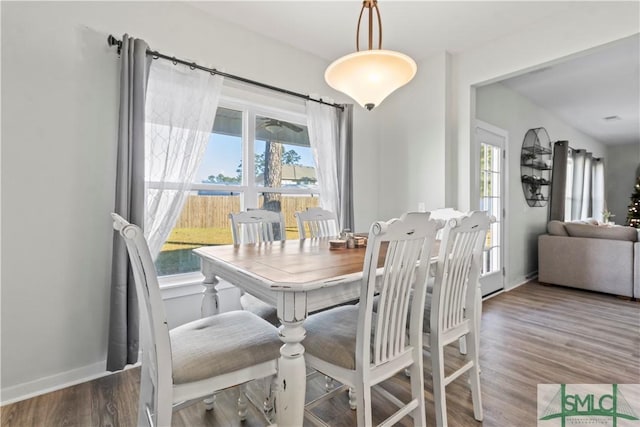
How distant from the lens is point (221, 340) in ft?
4.01

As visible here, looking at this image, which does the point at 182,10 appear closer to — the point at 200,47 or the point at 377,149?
the point at 200,47

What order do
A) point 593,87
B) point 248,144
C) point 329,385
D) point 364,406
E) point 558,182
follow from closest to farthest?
1. point 364,406
2. point 329,385
3. point 248,144
4. point 593,87
5. point 558,182

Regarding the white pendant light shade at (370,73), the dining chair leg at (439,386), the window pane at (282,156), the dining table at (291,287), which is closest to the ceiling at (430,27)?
the window pane at (282,156)

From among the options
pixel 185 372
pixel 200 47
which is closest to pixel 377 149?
pixel 200 47

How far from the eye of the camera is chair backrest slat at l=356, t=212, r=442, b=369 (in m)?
1.12

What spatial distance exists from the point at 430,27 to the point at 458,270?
7.46 feet

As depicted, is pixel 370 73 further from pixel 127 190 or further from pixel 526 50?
pixel 526 50

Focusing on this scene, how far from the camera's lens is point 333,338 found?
129 cm

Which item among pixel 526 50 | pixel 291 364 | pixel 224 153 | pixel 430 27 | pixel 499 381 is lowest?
pixel 499 381

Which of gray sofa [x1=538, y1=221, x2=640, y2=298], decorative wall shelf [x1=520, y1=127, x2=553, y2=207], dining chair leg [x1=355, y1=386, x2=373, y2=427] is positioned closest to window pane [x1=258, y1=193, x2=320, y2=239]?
dining chair leg [x1=355, y1=386, x2=373, y2=427]

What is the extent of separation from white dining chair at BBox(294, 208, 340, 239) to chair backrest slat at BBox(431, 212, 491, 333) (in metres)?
1.24

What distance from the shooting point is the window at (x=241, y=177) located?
2.51 m

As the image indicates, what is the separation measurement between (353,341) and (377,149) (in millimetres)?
2878

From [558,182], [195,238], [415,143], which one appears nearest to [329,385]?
[195,238]
